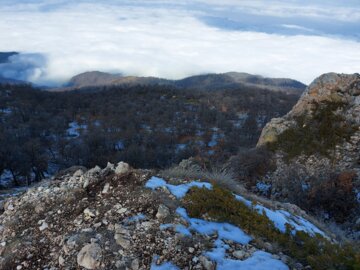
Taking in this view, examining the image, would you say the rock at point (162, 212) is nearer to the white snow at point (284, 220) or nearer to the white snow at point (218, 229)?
the white snow at point (218, 229)

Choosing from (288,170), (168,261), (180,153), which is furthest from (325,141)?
(180,153)

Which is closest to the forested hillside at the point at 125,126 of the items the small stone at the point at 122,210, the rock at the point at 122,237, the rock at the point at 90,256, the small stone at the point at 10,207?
the small stone at the point at 10,207

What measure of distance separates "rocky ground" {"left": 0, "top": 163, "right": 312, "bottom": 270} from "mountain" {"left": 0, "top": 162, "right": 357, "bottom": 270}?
16 mm

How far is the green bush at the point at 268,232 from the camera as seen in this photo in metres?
5.92

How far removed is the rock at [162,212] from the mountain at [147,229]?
0.02 metres

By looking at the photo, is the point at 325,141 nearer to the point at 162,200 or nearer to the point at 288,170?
the point at 288,170

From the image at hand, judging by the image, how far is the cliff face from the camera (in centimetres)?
1702

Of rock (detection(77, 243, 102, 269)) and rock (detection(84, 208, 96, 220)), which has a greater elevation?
rock (detection(84, 208, 96, 220))

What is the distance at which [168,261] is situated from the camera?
19.4 ft

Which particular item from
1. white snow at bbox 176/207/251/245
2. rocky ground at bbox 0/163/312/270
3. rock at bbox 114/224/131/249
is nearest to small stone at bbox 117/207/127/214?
rocky ground at bbox 0/163/312/270

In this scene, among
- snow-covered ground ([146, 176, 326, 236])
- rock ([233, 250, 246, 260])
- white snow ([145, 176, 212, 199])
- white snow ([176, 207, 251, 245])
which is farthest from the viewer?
white snow ([145, 176, 212, 199])

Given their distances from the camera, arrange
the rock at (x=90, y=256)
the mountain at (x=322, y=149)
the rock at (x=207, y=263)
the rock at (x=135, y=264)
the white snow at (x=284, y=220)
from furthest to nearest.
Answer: the mountain at (x=322, y=149), the white snow at (x=284, y=220), the rock at (x=90, y=256), the rock at (x=135, y=264), the rock at (x=207, y=263)

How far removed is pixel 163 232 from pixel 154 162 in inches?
1867

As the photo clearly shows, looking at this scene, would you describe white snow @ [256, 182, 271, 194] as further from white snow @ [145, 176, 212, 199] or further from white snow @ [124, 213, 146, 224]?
white snow @ [124, 213, 146, 224]
